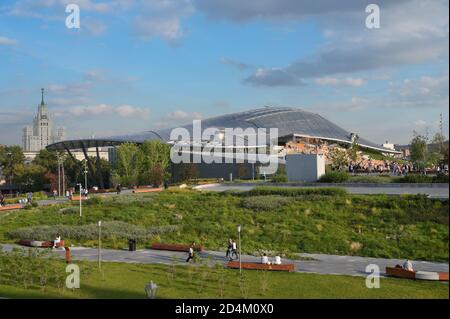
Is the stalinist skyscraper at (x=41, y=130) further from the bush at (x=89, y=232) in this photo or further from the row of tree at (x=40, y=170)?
the bush at (x=89, y=232)

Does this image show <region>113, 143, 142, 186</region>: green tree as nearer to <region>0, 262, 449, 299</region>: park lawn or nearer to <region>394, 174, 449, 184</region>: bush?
<region>394, 174, 449, 184</region>: bush

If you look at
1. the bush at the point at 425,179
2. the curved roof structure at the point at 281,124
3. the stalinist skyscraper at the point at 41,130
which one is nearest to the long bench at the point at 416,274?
the bush at the point at 425,179

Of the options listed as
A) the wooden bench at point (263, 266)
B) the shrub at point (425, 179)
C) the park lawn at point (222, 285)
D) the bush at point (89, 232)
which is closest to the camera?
the park lawn at point (222, 285)

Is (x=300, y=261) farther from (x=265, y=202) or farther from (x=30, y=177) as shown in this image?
(x=30, y=177)

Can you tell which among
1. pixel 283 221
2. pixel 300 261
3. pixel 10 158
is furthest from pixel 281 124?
pixel 300 261

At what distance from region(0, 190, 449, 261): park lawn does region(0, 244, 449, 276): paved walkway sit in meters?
0.74

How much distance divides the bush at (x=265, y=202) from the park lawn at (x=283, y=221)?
5 cm

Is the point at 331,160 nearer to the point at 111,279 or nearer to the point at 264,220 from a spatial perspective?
the point at 264,220

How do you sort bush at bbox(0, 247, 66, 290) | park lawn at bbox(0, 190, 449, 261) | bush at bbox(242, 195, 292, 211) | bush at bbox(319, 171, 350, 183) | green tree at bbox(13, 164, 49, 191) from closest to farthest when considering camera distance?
bush at bbox(0, 247, 66, 290) < park lawn at bbox(0, 190, 449, 261) < bush at bbox(242, 195, 292, 211) < bush at bbox(319, 171, 350, 183) < green tree at bbox(13, 164, 49, 191)

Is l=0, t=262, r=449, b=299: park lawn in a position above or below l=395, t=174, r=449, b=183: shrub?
below

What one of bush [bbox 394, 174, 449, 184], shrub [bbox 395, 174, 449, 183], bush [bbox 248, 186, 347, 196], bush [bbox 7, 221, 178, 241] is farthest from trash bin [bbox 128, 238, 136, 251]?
shrub [bbox 395, 174, 449, 183]

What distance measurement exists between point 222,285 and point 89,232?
10.8 metres

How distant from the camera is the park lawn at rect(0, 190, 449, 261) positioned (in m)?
18.5

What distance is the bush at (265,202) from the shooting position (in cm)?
2517
